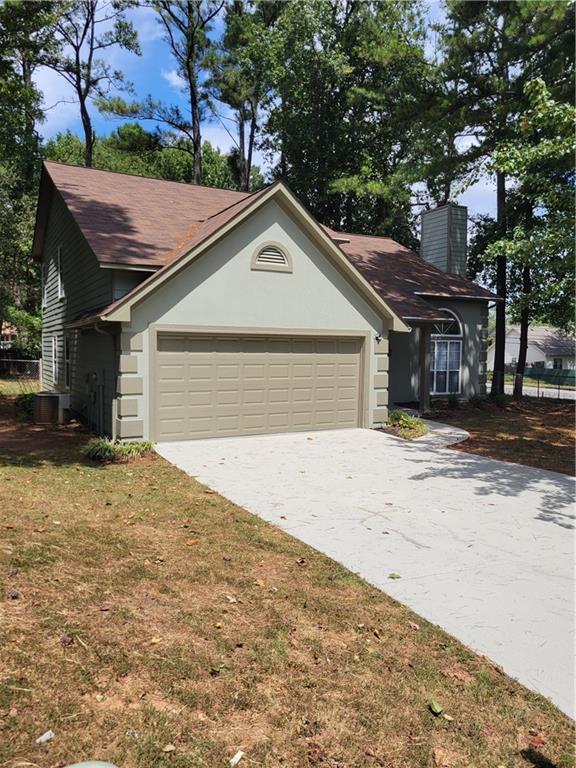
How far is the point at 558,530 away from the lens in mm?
6801

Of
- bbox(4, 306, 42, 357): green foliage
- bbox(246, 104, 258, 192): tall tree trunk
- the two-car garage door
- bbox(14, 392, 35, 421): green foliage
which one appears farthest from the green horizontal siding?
bbox(246, 104, 258, 192): tall tree trunk

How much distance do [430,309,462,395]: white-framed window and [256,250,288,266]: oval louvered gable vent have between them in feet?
28.0

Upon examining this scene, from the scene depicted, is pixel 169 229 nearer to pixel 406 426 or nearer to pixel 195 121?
pixel 406 426

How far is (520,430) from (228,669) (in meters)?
13.3

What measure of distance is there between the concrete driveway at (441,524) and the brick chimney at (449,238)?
1256cm

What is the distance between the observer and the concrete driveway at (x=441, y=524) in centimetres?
444

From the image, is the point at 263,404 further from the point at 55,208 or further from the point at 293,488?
the point at 55,208

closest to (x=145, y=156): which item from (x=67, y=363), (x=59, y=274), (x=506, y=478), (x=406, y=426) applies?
(x=59, y=274)

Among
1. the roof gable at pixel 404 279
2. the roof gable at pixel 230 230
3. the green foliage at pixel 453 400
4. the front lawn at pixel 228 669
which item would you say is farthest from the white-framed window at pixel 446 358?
the front lawn at pixel 228 669

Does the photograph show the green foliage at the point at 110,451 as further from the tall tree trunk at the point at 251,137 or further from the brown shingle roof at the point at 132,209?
the tall tree trunk at the point at 251,137

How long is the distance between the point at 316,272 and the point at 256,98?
2511 centimetres

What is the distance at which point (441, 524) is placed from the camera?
274 inches

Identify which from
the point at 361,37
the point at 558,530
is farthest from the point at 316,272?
the point at 361,37

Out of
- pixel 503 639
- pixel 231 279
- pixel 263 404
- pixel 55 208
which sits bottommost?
pixel 503 639
